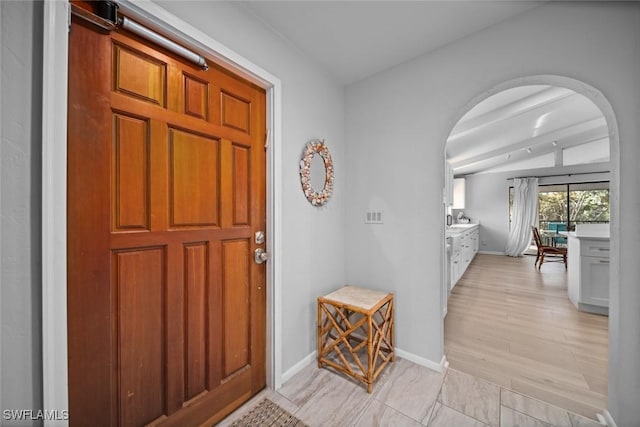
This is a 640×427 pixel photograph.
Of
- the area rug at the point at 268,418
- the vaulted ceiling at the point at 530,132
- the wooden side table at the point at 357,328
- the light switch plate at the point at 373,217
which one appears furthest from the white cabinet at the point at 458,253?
the area rug at the point at 268,418

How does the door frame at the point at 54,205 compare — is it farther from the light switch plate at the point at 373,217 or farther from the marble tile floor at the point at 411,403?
the light switch plate at the point at 373,217

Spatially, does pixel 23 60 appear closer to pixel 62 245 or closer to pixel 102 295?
pixel 62 245

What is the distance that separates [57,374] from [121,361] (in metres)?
0.23

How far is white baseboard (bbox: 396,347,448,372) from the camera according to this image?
5.85 ft

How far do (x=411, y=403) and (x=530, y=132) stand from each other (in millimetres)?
5012

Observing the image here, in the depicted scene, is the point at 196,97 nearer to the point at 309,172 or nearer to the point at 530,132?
the point at 309,172

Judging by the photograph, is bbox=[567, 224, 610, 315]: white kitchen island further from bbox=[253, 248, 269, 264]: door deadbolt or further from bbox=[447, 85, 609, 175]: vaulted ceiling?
bbox=[253, 248, 269, 264]: door deadbolt

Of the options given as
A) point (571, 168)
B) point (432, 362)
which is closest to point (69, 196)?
point (432, 362)

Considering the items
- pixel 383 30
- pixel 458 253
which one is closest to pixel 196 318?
pixel 383 30

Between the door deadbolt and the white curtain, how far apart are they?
23.8ft

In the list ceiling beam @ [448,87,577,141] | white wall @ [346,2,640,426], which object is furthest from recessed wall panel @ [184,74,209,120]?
ceiling beam @ [448,87,577,141]

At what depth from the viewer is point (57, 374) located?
31.6 inches

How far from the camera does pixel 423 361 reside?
72.7 inches

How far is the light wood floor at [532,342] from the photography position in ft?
5.24
